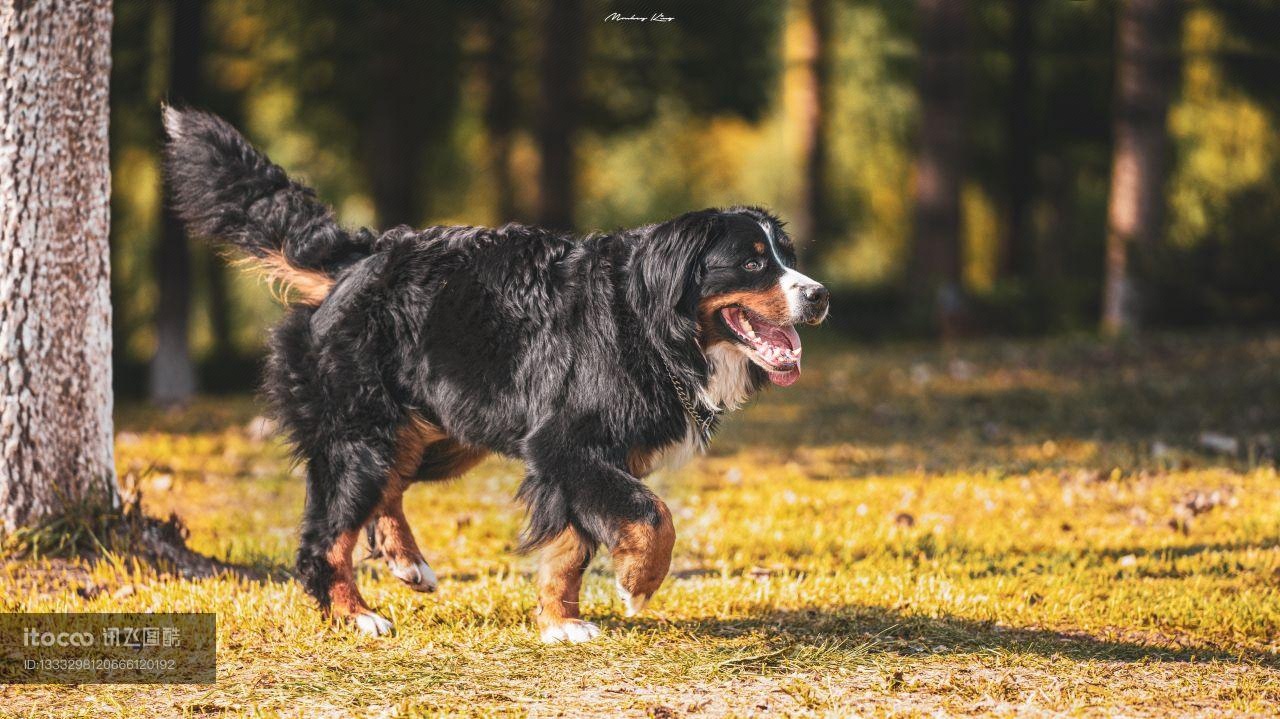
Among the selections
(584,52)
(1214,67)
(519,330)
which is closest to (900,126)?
(1214,67)

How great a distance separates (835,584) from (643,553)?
1500 mm

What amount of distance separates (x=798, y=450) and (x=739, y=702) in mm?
5862

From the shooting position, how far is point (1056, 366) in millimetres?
13070

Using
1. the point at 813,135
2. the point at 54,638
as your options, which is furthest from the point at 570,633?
the point at 813,135

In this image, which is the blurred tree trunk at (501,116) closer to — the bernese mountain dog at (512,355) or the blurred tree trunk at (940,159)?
the blurred tree trunk at (940,159)

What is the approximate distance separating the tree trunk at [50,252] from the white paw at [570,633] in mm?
2339

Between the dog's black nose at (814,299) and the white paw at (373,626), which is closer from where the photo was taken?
the dog's black nose at (814,299)

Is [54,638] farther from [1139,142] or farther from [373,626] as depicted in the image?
[1139,142]

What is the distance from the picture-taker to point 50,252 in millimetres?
5539

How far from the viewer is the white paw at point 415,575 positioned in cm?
548

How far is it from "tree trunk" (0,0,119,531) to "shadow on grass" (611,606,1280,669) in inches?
104

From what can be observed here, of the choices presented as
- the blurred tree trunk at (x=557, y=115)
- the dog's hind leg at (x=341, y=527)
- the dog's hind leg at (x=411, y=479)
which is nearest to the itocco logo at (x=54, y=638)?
the dog's hind leg at (x=341, y=527)

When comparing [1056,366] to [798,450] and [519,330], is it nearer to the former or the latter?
[798,450]

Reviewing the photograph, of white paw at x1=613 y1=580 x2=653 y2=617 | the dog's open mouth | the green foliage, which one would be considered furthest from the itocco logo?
the green foliage
